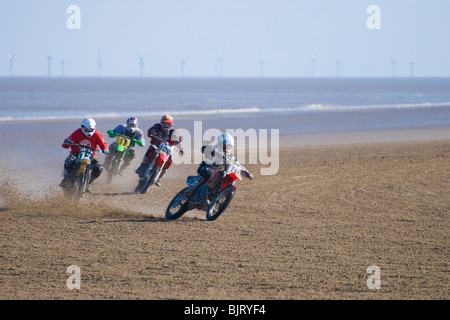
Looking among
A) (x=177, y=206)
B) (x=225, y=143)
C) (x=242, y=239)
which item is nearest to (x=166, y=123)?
(x=177, y=206)

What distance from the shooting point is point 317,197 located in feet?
46.9

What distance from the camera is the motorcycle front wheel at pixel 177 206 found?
37.7 ft

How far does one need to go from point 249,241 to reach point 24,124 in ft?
96.2

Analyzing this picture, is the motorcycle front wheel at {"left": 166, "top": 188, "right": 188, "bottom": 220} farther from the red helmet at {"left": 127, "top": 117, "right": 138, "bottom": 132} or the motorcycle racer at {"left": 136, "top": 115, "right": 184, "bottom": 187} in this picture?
the red helmet at {"left": 127, "top": 117, "right": 138, "bottom": 132}

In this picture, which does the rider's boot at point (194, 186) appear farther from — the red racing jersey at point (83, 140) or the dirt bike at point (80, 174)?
the red racing jersey at point (83, 140)

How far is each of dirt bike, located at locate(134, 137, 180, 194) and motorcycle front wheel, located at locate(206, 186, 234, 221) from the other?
109 inches

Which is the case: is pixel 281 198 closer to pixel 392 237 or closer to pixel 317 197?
pixel 317 197

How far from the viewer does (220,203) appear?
11391 mm

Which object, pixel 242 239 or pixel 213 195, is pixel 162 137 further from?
pixel 242 239

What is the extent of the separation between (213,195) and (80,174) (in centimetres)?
288

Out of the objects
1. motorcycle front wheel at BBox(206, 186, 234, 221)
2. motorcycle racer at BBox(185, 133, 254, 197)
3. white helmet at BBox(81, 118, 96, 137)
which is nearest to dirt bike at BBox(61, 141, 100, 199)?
white helmet at BBox(81, 118, 96, 137)

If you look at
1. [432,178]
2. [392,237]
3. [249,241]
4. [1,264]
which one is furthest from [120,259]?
[432,178]

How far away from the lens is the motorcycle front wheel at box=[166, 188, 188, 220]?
11.5 m

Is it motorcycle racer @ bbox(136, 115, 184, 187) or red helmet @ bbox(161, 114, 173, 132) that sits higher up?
red helmet @ bbox(161, 114, 173, 132)
